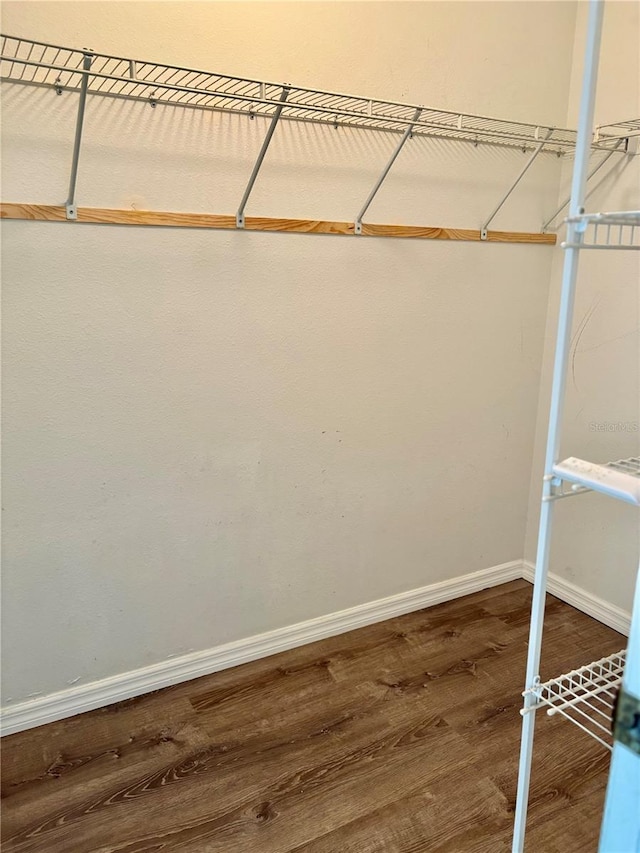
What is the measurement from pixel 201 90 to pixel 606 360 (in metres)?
1.58

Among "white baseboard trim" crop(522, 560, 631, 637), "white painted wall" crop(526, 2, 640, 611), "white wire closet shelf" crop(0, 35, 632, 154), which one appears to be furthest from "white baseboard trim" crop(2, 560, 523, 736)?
"white wire closet shelf" crop(0, 35, 632, 154)

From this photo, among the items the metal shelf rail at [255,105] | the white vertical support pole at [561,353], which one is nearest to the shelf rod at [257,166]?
the metal shelf rail at [255,105]

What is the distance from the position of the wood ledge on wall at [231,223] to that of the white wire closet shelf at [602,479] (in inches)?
41.6

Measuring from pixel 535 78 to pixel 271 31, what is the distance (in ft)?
3.28

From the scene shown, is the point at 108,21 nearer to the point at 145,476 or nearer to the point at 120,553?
the point at 145,476

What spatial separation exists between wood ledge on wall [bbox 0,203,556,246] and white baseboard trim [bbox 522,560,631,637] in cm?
130

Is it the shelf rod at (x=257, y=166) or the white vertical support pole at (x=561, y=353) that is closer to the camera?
the white vertical support pole at (x=561, y=353)

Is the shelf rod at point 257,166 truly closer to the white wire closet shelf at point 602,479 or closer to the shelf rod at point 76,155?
the shelf rod at point 76,155

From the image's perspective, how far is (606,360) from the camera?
2199 millimetres

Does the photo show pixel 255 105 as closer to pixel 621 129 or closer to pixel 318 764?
pixel 621 129

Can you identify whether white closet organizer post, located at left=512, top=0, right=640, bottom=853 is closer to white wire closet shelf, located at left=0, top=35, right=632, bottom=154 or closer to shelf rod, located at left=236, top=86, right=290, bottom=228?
white wire closet shelf, located at left=0, top=35, right=632, bottom=154

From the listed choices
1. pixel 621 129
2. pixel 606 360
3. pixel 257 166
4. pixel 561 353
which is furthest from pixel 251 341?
pixel 621 129

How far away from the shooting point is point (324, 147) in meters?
1.83

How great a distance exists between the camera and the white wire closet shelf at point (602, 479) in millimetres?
1002
